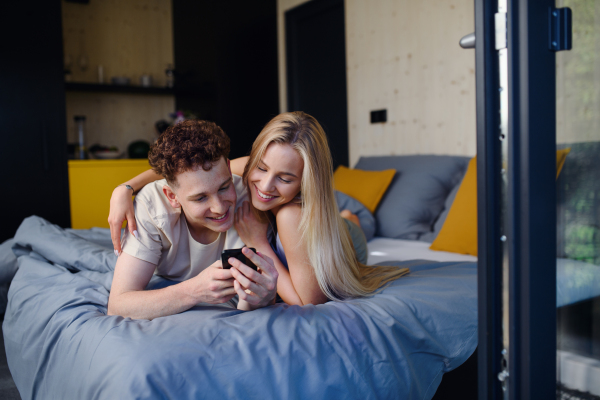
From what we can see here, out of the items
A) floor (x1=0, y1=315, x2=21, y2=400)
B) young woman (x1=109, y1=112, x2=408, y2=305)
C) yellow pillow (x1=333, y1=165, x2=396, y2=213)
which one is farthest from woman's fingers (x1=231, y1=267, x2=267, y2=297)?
yellow pillow (x1=333, y1=165, x2=396, y2=213)

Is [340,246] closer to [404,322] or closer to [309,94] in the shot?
[404,322]

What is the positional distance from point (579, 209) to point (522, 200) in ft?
0.49

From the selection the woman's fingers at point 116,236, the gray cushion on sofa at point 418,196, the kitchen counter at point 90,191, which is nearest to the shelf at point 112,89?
the kitchen counter at point 90,191

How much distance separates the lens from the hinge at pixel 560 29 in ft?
2.56

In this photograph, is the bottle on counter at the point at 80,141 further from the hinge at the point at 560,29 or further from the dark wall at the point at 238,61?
the hinge at the point at 560,29

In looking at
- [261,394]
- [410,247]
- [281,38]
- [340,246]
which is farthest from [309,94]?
[261,394]

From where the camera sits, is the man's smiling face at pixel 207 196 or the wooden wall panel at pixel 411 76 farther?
the wooden wall panel at pixel 411 76

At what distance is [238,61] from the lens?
4.66 m

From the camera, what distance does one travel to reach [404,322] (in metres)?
1.35

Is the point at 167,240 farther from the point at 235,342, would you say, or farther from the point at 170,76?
the point at 170,76

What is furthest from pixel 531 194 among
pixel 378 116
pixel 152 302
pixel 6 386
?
pixel 378 116

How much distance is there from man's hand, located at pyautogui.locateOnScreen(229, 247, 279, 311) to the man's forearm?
14 cm

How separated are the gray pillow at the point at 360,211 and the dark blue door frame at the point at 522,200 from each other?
77.0 inches

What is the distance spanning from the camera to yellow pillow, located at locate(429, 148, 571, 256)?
2273 millimetres
